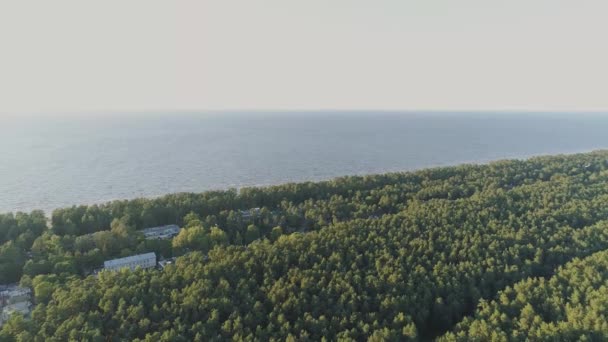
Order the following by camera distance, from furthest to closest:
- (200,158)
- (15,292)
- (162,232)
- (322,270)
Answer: (200,158)
(162,232)
(322,270)
(15,292)

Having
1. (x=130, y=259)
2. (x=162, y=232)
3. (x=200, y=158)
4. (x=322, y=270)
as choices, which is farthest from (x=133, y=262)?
(x=200, y=158)

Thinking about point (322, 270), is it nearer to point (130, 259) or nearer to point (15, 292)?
point (130, 259)

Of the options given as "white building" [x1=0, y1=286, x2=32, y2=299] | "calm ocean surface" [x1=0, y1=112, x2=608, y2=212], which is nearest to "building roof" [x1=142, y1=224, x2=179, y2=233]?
"white building" [x1=0, y1=286, x2=32, y2=299]

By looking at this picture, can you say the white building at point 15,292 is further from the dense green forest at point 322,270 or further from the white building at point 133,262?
the white building at point 133,262

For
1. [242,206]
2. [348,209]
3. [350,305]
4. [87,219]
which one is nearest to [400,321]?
[350,305]

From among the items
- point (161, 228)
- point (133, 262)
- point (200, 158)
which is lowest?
point (133, 262)

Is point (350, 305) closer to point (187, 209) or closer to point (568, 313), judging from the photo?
point (568, 313)

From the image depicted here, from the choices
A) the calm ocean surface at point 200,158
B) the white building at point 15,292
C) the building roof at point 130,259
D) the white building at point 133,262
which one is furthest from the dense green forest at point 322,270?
the calm ocean surface at point 200,158
